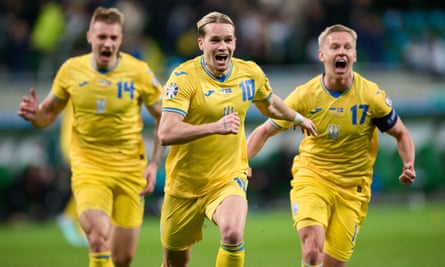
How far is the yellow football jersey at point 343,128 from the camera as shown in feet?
34.1

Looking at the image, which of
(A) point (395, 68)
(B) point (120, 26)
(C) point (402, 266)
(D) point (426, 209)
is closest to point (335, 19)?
(A) point (395, 68)

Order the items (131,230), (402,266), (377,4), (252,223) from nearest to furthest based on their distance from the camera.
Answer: (131,230), (402,266), (252,223), (377,4)

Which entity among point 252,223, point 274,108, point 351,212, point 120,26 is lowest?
point 252,223

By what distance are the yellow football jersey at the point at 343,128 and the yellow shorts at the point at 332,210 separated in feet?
0.56

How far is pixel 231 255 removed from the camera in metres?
9.11

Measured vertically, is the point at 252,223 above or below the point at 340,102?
below

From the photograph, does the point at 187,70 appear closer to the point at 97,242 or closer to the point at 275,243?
the point at 97,242

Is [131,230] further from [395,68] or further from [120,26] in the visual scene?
[395,68]

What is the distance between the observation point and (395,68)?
25297mm

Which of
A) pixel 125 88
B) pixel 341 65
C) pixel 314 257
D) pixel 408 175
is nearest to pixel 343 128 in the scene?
pixel 341 65

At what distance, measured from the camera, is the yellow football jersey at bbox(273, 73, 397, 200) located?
34.1 ft

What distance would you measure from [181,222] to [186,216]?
8cm

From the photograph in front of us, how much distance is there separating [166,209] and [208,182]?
0.57m

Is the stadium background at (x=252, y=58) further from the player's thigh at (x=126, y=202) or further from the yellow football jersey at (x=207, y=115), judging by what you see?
the yellow football jersey at (x=207, y=115)
